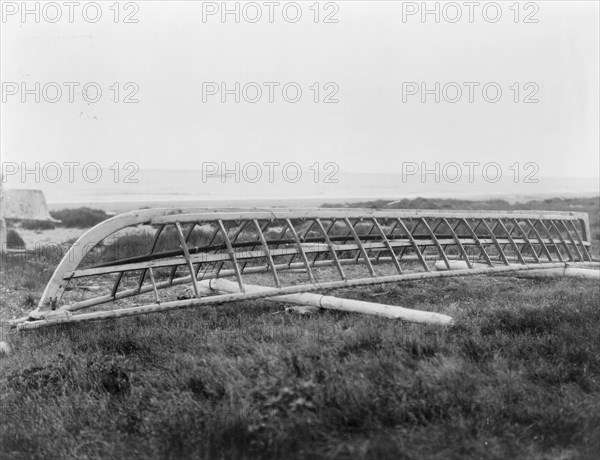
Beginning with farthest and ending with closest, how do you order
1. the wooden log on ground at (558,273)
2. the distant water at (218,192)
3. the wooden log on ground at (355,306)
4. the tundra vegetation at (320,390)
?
the distant water at (218,192) < the wooden log on ground at (558,273) < the wooden log on ground at (355,306) < the tundra vegetation at (320,390)

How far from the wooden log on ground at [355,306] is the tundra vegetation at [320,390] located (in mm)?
154

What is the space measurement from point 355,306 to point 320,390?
3340mm

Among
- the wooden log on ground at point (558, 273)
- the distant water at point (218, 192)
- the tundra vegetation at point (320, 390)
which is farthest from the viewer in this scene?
the distant water at point (218, 192)

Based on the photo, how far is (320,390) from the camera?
4.62 metres

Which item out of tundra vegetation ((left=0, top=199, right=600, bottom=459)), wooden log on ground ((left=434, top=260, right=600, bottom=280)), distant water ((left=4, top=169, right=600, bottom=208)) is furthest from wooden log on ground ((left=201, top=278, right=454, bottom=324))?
distant water ((left=4, top=169, right=600, bottom=208))

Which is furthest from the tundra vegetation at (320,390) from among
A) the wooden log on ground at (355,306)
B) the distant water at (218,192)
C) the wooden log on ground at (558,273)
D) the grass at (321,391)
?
the distant water at (218,192)

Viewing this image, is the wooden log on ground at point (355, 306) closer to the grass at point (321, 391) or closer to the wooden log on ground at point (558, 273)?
the grass at point (321, 391)

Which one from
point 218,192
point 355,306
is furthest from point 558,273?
point 218,192

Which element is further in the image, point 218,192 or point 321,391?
point 218,192

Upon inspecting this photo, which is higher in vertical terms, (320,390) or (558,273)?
(320,390)

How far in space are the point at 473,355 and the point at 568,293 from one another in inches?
157

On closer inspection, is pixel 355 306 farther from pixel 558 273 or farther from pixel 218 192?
pixel 218 192

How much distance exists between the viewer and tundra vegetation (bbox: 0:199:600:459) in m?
4.09

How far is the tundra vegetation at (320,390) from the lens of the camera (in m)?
4.09
